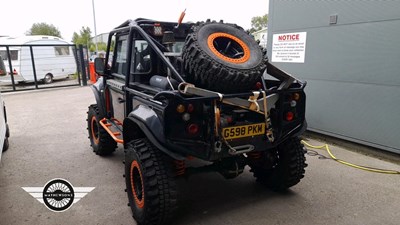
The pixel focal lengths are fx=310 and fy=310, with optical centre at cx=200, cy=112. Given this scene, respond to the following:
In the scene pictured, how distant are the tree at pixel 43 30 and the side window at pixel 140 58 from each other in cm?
4912

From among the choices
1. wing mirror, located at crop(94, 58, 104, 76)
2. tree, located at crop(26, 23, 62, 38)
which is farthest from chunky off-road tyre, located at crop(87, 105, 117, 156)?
tree, located at crop(26, 23, 62, 38)

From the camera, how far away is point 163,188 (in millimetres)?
2748

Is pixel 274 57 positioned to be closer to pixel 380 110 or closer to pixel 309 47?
pixel 309 47

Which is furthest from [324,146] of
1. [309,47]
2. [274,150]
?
[274,150]

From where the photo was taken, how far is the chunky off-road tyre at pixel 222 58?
2.73m

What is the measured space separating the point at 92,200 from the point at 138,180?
0.81 m

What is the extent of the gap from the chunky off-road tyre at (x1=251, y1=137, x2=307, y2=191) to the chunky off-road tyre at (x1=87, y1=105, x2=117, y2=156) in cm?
245

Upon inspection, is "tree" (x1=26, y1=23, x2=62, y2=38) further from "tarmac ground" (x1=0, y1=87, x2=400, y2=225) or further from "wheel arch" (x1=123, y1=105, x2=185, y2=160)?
"wheel arch" (x1=123, y1=105, x2=185, y2=160)

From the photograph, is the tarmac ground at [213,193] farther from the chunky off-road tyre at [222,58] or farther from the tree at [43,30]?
the tree at [43,30]

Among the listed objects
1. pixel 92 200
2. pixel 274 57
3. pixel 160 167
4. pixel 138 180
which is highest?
pixel 274 57

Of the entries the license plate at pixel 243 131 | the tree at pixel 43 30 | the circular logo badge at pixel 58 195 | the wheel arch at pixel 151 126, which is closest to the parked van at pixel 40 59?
the circular logo badge at pixel 58 195

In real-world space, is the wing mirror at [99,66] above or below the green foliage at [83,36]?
below

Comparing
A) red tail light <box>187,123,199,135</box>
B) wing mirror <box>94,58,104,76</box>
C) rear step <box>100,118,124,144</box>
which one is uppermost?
wing mirror <box>94,58,104,76</box>

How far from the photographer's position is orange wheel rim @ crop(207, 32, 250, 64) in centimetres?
302
